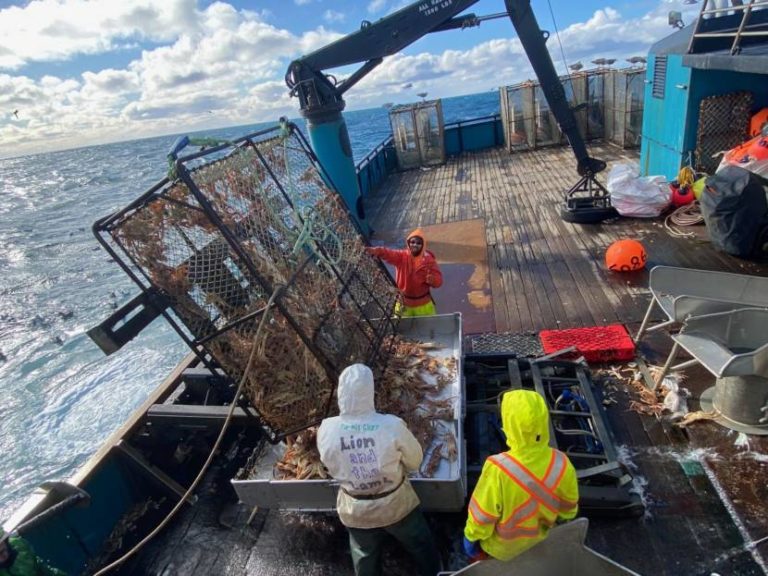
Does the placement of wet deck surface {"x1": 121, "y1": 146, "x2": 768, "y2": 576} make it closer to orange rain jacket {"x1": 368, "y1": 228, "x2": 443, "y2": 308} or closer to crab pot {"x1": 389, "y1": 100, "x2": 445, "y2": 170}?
orange rain jacket {"x1": 368, "y1": 228, "x2": 443, "y2": 308}

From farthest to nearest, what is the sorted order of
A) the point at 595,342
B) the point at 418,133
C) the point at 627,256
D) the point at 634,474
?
the point at 418,133 → the point at 627,256 → the point at 595,342 → the point at 634,474

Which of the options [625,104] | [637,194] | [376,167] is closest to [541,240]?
[637,194]

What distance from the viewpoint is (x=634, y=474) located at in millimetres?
3584

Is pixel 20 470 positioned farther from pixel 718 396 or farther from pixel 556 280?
pixel 718 396

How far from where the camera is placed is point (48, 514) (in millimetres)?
3562

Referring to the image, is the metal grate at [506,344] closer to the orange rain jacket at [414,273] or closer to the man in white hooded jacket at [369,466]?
the orange rain jacket at [414,273]

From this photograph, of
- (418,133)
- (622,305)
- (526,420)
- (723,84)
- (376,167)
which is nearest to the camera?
(526,420)

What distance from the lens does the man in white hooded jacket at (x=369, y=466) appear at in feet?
8.72

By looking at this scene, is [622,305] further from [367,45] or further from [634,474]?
[367,45]

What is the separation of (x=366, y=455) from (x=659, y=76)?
10.1 metres

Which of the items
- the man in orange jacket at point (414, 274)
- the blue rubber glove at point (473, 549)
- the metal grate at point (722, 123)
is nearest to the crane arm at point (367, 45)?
the metal grate at point (722, 123)

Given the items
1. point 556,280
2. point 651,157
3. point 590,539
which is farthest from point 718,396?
point 651,157

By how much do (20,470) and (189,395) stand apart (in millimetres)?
7070

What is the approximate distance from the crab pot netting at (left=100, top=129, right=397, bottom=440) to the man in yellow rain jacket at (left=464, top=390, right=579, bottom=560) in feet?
4.86
